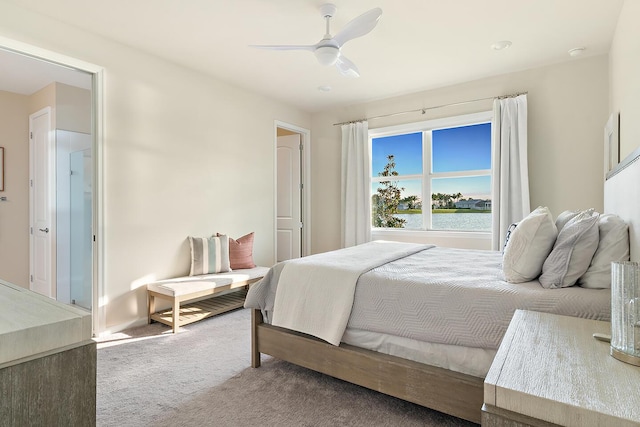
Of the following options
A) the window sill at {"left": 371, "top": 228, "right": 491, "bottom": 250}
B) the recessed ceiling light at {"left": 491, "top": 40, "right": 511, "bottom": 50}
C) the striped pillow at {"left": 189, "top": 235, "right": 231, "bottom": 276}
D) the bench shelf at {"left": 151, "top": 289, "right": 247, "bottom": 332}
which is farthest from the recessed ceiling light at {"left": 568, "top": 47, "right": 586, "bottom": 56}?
the bench shelf at {"left": 151, "top": 289, "right": 247, "bottom": 332}

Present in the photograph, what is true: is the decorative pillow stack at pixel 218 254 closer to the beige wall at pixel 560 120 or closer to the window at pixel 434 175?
the window at pixel 434 175

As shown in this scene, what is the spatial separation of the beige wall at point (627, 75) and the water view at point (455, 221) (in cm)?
171

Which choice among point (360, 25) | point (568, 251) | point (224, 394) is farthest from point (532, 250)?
point (224, 394)

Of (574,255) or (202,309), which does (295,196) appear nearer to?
(202,309)

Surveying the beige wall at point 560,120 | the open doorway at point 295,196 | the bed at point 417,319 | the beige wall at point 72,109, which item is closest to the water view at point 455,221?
the beige wall at point 560,120

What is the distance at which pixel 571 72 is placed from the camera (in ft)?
12.0

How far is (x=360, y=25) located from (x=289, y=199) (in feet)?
11.0

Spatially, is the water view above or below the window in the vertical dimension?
below

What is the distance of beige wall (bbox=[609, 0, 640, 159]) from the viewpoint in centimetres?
209

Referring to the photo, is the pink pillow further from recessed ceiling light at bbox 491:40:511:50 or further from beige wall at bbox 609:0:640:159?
beige wall at bbox 609:0:640:159

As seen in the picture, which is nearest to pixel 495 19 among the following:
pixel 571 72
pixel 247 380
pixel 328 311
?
pixel 571 72

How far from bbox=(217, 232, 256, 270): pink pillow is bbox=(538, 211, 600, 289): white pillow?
311cm

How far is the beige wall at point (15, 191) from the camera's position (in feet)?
13.6

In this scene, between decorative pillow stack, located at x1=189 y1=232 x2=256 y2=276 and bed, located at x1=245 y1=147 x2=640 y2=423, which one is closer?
bed, located at x1=245 y1=147 x2=640 y2=423
